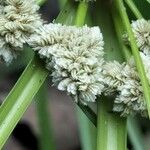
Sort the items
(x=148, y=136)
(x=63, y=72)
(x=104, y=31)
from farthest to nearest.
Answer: (x=148, y=136) → (x=104, y=31) → (x=63, y=72)

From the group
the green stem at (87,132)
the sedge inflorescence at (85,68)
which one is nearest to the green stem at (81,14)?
the sedge inflorescence at (85,68)

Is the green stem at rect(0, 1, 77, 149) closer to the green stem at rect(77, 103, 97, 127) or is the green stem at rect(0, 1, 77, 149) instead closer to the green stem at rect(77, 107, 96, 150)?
the green stem at rect(77, 103, 97, 127)

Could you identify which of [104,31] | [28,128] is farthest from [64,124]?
[104,31]

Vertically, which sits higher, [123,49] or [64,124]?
[123,49]

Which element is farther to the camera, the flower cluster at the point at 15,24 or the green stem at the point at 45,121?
the green stem at the point at 45,121

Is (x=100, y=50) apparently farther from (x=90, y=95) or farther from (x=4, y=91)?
(x=4, y=91)

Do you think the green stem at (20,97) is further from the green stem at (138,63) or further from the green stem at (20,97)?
the green stem at (138,63)

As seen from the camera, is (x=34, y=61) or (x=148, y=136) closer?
(x=34, y=61)
